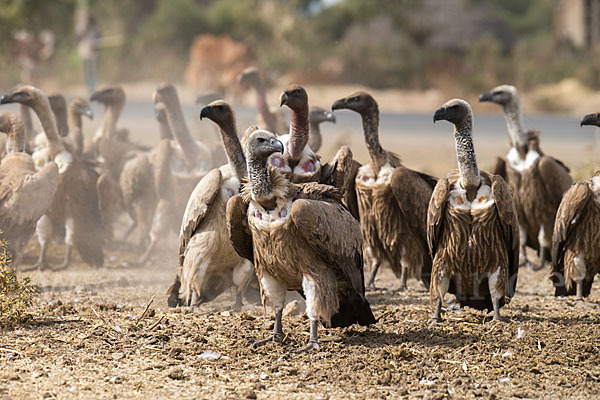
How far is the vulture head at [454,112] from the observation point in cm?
642

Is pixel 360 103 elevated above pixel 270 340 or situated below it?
above

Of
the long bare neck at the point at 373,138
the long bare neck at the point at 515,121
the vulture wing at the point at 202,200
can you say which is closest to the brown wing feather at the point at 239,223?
the vulture wing at the point at 202,200

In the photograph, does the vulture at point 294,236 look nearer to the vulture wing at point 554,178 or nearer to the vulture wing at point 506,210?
the vulture wing at point 506,210

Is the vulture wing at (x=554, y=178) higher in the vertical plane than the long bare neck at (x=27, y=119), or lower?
lower

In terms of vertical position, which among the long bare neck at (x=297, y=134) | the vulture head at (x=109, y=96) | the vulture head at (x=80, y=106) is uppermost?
the vulture head at (x=109, y=96)

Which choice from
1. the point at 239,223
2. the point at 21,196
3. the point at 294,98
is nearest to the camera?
the point at 239,223

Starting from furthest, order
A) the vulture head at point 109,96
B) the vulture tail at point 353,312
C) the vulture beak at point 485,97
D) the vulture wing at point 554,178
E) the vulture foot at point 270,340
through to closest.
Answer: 1. the vulture head at point 109,96
2. the vulture beak at point 485,97
3. the vulture wing at point 554,178
4. the vulture tail at point 353,312
5. the vulture foot at point 270,340

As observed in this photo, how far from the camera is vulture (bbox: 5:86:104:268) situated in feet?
28.8

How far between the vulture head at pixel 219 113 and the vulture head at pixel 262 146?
141cm

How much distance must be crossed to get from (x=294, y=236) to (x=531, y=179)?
4023 millimetres

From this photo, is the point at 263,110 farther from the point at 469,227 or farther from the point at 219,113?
the point at 469,227

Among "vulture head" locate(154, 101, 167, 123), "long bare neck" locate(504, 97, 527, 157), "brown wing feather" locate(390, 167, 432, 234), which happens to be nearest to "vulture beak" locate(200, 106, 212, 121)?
"brown wing feather" locate(390, 167, 432, 234)

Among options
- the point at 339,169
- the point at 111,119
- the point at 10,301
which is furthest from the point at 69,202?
the point at 339,169

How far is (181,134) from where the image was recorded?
9.06 metres
